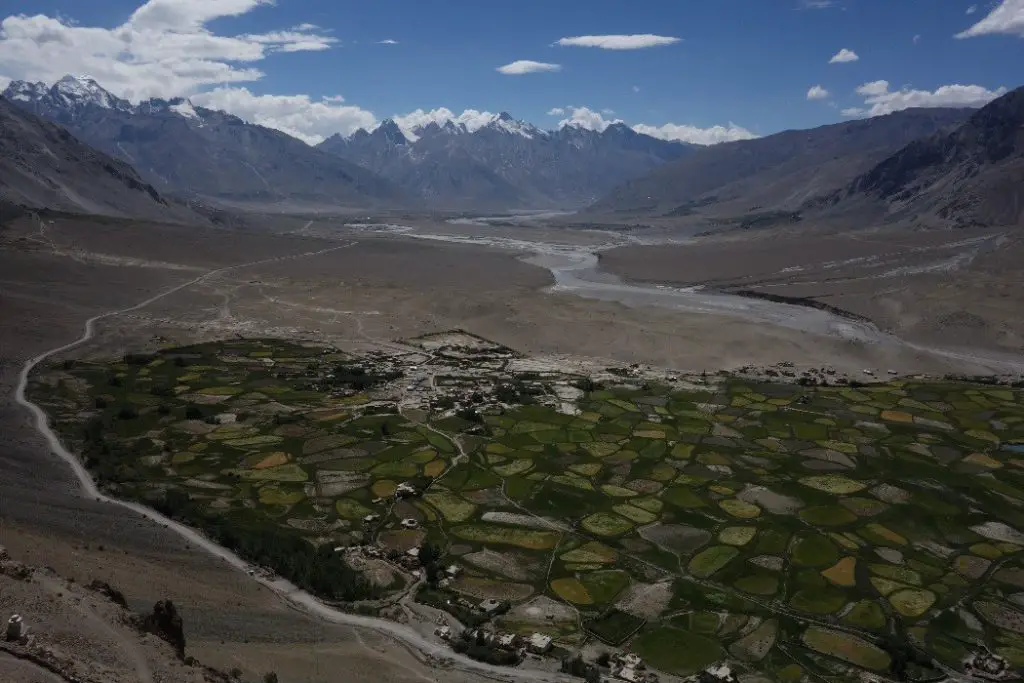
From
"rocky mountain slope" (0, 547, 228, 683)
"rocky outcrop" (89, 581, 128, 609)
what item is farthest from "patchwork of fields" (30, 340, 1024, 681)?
"rocky mountain slope" (0, 547, 228, 683)

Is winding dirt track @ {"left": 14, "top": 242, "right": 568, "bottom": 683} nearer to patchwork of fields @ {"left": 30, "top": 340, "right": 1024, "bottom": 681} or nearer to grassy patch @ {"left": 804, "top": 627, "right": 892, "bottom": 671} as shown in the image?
patchwork of fields @ {"left": 30, "top": 340, "right": 1024, "bottom": 681}

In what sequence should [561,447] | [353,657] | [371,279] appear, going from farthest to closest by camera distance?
[371,279] < [561,447] < [353,657]

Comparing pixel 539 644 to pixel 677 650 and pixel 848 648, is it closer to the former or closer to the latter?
pixel 677 650

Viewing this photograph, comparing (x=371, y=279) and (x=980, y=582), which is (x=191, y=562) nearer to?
(x=980, y=582)

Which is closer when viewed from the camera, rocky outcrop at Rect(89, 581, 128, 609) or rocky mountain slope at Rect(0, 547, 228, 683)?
rocky mountain slope at Rect(0, 547, 228, 683)

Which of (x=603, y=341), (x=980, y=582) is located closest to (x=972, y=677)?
(x=980, y=582)

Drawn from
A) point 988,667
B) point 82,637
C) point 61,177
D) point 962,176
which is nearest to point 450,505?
point 82,637
